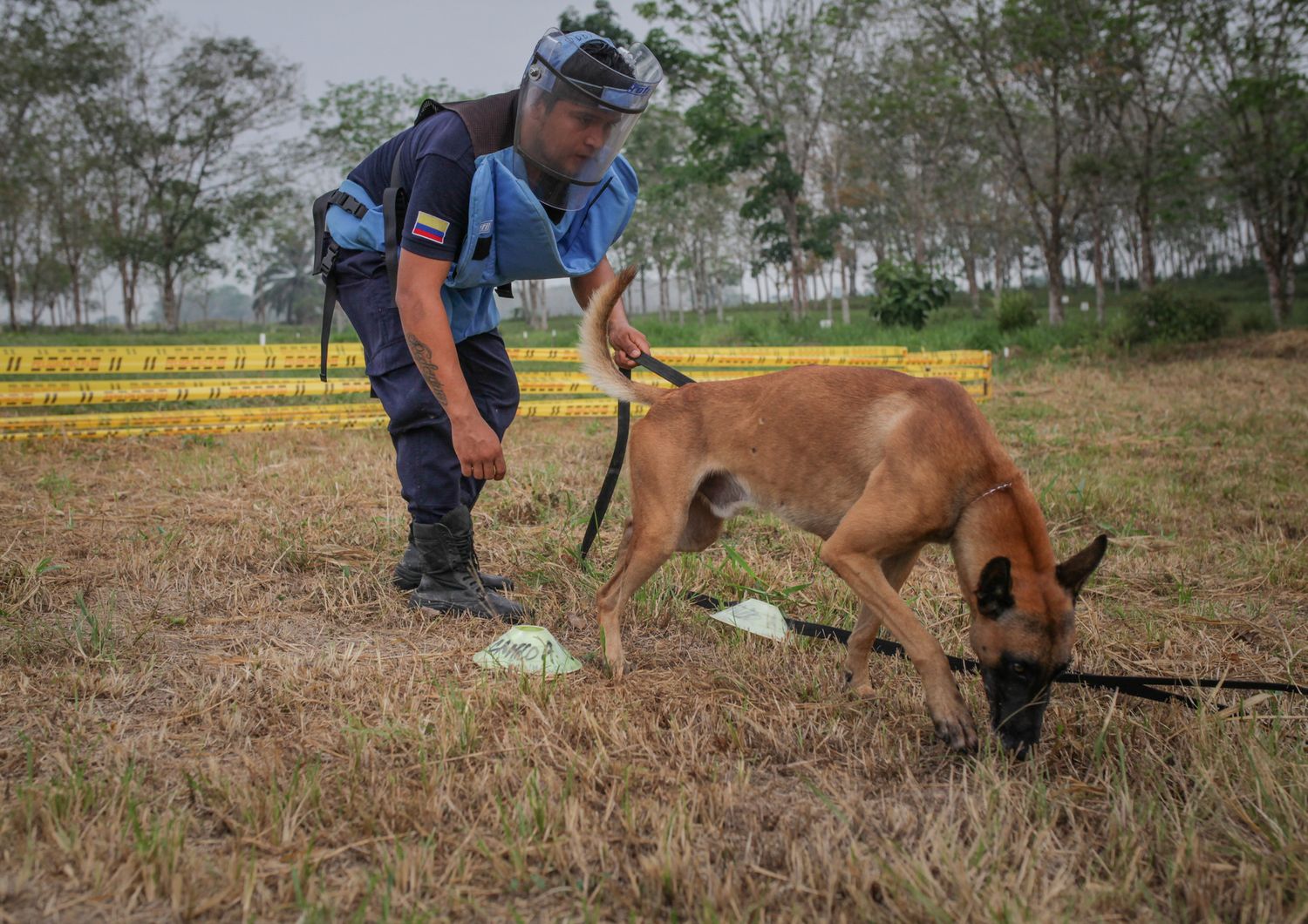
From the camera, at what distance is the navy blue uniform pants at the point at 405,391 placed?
359 cm

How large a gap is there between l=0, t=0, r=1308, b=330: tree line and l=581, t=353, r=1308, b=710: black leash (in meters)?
17.3

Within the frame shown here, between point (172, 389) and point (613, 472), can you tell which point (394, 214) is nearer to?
point (613, 472)

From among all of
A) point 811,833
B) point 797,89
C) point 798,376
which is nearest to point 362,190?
point 798,376

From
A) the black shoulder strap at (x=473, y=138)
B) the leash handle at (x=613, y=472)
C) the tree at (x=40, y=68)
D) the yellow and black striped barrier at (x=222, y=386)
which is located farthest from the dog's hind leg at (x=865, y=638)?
the tree at (x=40, y=68)

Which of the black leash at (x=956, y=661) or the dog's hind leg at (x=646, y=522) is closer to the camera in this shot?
the black leash at (x=956, y=661)

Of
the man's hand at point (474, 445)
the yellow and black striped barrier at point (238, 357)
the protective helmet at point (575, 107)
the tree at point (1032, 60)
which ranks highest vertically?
the tree at point (1032, 60)

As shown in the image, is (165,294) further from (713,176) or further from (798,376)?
(798,376)

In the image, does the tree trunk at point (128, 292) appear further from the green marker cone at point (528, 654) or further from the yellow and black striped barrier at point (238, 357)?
the green marker cone at point (528, 654)

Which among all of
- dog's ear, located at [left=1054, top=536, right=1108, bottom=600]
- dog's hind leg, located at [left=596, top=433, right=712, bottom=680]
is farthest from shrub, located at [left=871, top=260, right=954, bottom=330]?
dog's ear, located at [left=1054, top=536, right=1108, bottom=600]

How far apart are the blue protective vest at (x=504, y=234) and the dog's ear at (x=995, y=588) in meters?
1.92

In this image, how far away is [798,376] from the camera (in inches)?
129

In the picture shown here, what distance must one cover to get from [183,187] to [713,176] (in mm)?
22119

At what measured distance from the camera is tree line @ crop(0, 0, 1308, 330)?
18.8 metres

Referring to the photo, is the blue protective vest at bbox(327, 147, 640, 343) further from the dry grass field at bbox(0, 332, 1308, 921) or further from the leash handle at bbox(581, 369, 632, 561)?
the dry grass field at bbox(0, 332, 1308, 921)
